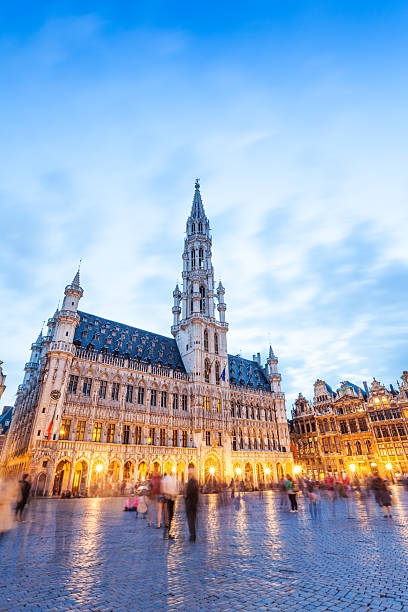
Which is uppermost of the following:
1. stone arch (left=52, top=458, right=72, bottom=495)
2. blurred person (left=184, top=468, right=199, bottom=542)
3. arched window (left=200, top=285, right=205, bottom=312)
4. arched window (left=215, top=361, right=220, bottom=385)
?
arched window (left=200, top=285, right=205, bottom=312)

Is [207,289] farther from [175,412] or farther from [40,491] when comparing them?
[40,491]

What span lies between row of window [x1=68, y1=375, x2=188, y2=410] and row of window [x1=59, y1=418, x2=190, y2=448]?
10.8 feet

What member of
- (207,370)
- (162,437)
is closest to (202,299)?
(207,370)

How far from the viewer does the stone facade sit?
55.1 metres

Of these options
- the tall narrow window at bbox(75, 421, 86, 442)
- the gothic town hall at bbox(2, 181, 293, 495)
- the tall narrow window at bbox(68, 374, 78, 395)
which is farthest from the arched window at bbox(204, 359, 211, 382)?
the tall narrow window at bbox(68, 374, 78, 395)

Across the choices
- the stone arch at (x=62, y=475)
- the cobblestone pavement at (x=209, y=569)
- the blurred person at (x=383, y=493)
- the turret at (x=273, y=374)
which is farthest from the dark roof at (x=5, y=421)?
the blurred person at (x=383, y=493)

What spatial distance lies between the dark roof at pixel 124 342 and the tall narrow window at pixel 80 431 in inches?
371

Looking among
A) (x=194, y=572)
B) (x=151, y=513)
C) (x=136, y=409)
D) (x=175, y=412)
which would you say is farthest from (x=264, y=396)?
(x=194, y=572)

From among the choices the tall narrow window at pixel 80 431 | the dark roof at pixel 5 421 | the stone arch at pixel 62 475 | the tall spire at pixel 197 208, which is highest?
the tall spire at pixel 197 208

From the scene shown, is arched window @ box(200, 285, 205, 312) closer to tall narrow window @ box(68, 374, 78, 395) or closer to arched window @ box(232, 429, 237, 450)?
arched window @ box(232, 429, 237, 450)

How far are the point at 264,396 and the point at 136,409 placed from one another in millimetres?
29040

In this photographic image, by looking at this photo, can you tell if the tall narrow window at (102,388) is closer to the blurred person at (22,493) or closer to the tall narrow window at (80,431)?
the tall narrow window at (80,431)

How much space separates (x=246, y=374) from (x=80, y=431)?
37.1m

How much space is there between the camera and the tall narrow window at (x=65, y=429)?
3706 cm
